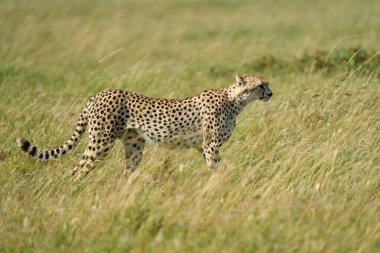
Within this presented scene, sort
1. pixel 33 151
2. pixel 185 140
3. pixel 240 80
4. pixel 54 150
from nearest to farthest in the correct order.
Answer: pixel 33 151, pixel 54 150, pixel 185 140, pixel 240 80

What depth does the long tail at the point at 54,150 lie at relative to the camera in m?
5.23

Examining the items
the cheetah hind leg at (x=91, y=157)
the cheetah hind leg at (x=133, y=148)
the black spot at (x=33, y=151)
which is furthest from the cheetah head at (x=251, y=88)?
the black spot at (x=33, y=151)

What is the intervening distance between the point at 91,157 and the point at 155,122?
58cm

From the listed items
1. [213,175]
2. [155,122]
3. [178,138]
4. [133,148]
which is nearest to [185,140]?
[178,138]

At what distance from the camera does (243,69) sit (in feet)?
34.1

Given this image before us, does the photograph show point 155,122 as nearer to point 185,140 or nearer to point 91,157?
point 185,140

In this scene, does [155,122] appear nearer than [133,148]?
Yes

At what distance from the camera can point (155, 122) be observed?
5.72 metres

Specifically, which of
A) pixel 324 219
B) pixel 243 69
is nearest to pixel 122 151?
pixel 324 219

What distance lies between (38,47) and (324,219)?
985cm

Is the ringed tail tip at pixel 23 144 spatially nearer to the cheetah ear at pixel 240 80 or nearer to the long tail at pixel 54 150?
the long tail at pixel 54 150

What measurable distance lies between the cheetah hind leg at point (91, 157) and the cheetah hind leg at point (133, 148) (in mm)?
272

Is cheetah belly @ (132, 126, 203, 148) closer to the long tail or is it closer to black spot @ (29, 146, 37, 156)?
the long tail

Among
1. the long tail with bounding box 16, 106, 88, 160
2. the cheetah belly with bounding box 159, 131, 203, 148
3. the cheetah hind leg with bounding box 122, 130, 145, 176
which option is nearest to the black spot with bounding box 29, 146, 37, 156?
the long tail with bounding box 16, 106, 88, 160
